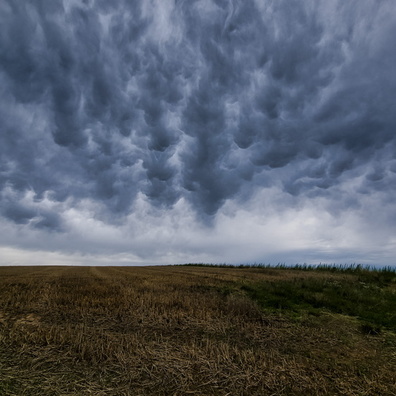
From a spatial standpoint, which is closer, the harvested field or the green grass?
the harvested field

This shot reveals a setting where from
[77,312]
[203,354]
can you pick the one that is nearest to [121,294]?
[77,312]

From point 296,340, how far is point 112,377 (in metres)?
4.87

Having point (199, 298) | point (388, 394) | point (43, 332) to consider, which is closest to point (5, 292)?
point (43, 332)

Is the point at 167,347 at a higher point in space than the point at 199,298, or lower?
lower

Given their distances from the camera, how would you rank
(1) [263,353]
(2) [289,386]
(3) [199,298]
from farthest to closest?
(3) [199,298]
(1) [263,353]
(2) [289,386]

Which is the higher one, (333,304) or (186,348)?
(333,304)

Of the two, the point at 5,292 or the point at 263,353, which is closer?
the point at 263,353

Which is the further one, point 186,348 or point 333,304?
point 333,304

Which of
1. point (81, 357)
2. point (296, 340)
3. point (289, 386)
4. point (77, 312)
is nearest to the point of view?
point (289, 386)

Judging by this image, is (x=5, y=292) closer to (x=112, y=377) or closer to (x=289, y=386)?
(x=112, y=377)

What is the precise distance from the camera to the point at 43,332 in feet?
22.3

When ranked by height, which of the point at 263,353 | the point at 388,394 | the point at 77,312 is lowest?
the point at 388,394

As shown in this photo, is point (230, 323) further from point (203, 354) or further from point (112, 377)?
point (112, 377)

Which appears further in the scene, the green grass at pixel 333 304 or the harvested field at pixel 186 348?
the green grass at pixel 333 304
